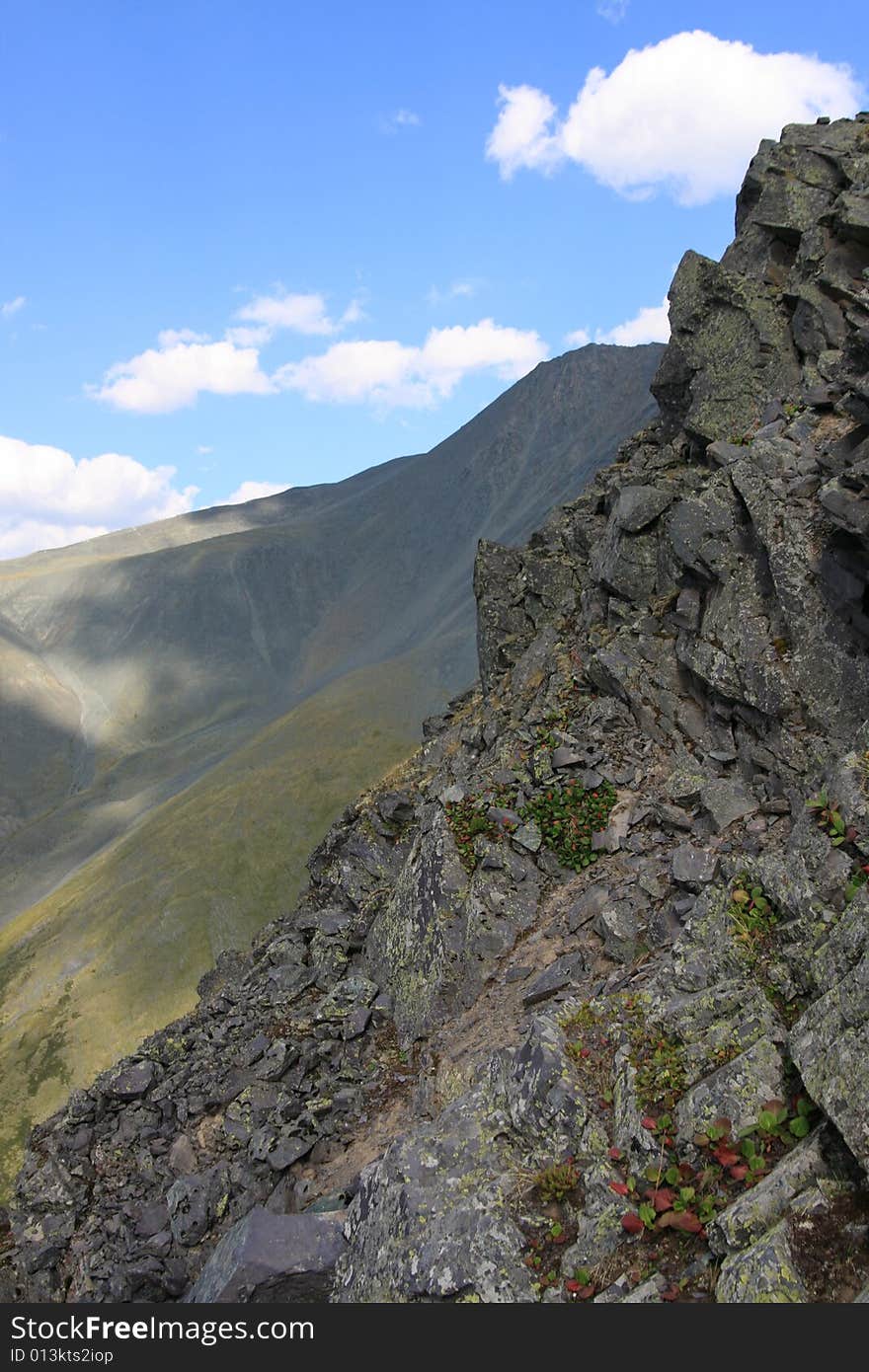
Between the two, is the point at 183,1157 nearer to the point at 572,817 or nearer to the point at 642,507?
the point at 572,817

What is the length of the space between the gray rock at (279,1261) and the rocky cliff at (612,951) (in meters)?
0.06

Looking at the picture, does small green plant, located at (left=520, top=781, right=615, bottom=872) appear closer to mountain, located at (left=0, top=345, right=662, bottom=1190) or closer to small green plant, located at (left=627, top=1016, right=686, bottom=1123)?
small green plant, located at (left=627, top=1016, right=686, bottom=1123)

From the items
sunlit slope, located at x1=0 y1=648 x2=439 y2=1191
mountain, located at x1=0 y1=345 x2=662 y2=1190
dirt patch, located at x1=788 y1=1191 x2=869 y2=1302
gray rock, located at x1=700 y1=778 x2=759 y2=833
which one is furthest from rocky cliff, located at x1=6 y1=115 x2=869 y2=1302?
mountain, located at x1=0 y1=345 x2=662 y2=1190

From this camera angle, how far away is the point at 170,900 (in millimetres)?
106625

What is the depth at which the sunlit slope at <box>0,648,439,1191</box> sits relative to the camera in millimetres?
87250

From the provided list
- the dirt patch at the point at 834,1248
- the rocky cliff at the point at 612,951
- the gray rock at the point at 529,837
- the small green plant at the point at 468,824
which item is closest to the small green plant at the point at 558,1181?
the rocky cliff at the point at 612,951

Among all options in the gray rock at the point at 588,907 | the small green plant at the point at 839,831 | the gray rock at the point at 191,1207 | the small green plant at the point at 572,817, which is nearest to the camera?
the small green plant at the point at 839,831

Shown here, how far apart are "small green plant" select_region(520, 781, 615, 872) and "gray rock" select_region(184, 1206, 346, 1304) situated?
9505 millimetres

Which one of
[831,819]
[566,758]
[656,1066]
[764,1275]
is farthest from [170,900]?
[764,1275]

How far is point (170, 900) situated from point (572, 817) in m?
97.8

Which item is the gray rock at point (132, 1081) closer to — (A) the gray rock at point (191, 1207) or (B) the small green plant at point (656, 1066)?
(A) the gray rock at point (191, 1207)

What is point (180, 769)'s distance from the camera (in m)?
176

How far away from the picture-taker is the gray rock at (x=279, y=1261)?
38.8 feet

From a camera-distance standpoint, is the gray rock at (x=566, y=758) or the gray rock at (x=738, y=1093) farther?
the gray rock at (x=566, y=758)
